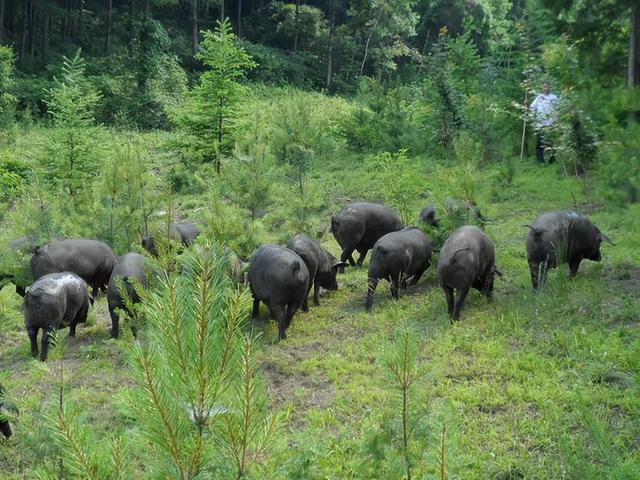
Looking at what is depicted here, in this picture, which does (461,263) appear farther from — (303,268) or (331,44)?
(331,44)

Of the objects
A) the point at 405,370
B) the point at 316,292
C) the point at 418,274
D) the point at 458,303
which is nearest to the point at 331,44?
the point at 418,274

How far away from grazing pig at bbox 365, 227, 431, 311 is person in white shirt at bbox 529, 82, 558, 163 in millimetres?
4355

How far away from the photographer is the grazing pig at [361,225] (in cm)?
1197

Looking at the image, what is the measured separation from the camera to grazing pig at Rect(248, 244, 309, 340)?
892cm

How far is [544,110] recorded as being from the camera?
14.7m

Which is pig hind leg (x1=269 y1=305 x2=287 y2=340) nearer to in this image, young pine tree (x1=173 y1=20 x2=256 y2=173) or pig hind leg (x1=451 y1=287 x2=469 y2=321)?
pig hind leg (x1=451 y1=287 x2=469 y2=321)

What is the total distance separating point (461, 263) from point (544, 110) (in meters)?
7.39

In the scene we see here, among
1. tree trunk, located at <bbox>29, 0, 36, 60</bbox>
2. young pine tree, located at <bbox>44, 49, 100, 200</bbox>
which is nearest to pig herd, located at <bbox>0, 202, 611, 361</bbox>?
young pine tree, located at <bbox>44, 49, 100, 200</bbox>

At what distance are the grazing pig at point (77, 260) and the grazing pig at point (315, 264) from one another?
9.54ft

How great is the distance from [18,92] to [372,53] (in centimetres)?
1934

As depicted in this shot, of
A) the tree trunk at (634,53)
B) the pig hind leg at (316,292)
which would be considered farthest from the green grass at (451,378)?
the tree trunk at (634,53)

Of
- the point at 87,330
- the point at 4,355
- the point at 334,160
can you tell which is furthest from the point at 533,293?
the point at 334,160

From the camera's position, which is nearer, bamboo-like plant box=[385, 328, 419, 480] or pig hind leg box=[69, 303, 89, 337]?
bamboo-like plant box=[385, 328, 419, 480]

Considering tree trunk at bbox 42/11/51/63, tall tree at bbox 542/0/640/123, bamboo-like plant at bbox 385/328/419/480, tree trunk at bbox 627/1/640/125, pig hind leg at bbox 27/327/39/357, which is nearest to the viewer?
bamboo-like plant at bbox 385/328/419/480
